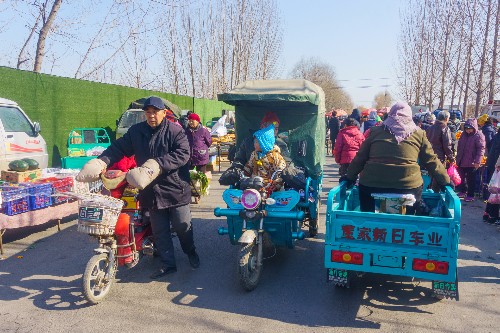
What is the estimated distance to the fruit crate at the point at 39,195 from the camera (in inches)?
254

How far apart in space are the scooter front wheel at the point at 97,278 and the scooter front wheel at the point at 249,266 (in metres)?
1.37

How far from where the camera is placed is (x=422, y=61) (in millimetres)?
29438

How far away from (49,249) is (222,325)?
3.44 meters

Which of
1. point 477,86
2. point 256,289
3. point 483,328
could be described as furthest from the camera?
point 477,86

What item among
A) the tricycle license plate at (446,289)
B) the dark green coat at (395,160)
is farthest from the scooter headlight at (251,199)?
the tricycle license plate at (446,289)

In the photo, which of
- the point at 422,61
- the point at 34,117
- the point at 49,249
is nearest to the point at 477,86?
the point at 422,61

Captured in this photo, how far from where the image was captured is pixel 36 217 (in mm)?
6430

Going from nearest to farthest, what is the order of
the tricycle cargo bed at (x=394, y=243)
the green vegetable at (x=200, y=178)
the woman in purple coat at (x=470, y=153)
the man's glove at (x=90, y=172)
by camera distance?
the tricycle cargo bed at (x=394, y=243) → the man's glove at (x=90, y=172) → the green vegetable at (x=200, y=178) → the woman in purple coat at (x=470, y=153)

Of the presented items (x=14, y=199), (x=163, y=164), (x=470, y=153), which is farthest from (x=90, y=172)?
(x=470, y=153)

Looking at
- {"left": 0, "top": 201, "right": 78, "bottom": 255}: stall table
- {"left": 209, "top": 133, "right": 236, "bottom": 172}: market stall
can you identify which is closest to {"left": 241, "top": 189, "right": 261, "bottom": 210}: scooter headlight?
{"left": 0, "top": 201, "right": 78, "bottom": 255}: stall table

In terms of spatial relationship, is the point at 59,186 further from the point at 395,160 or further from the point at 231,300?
the point at 395,160

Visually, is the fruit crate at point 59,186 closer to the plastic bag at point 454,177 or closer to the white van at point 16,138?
the white van at point 16,138

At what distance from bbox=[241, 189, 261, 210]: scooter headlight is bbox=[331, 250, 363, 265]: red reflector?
1.01m

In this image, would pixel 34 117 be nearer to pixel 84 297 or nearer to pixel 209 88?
pixel 84 297
